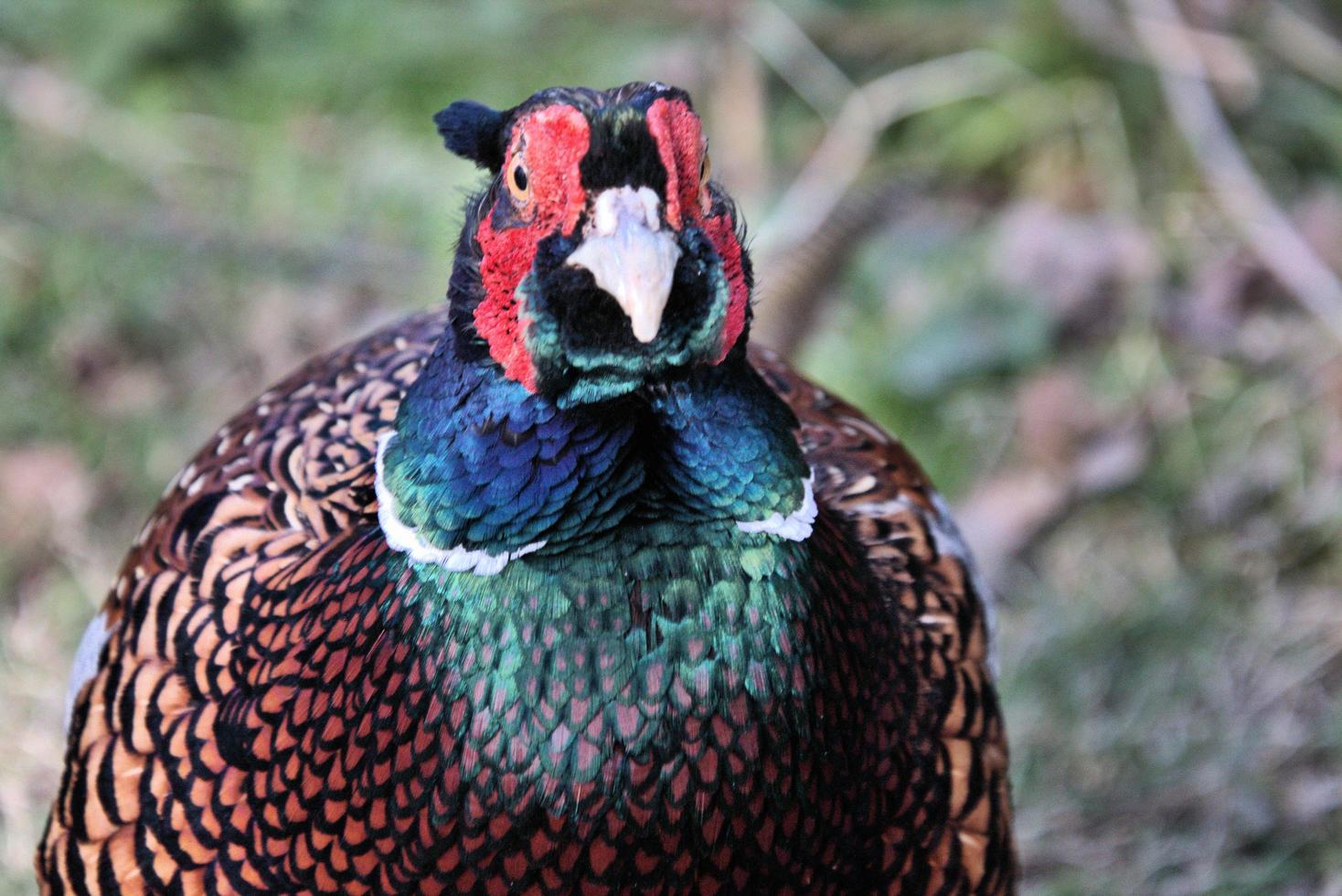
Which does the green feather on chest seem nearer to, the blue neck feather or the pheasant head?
the blue neck feather

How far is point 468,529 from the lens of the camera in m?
1.56

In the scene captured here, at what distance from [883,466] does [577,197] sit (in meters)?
1.02

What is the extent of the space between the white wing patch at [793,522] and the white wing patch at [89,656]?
1.12 m

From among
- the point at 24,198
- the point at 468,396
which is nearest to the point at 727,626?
the point at 468,396

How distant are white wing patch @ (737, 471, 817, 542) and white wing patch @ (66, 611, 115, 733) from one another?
1.12 m

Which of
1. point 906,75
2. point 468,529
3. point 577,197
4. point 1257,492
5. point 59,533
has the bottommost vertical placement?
point 1257,492

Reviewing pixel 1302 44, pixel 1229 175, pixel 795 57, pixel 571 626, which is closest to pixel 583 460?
pixel 571 626

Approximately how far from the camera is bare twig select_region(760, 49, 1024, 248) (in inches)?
176

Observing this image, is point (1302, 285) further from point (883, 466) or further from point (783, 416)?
point (783, 416)

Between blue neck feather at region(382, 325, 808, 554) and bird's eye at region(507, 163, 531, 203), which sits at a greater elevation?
bird's eye at region(507, 163, 531, 203)

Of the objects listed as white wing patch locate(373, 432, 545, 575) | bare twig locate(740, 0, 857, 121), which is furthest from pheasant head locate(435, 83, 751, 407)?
bare twig locate(740, 0, 857, 121)

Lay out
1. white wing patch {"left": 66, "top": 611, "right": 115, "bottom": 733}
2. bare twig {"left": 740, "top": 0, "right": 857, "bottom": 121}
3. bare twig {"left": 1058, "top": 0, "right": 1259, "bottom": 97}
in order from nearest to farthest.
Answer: white wing patch {"left": 66, "top": 611, "right": 115, "bottom": 733} < bare twig {"left": 1058, "top": 0, "right": 1259, "bottom": 97} < bare twig {"left": 740, "top": 0, "right": 857, "bottom": 121}

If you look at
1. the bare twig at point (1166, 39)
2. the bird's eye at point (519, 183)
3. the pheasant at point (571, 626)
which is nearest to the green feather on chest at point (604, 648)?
the pheasant at point (571, 626)

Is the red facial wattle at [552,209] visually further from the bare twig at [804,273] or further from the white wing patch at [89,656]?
the bare twig at [804,273]
